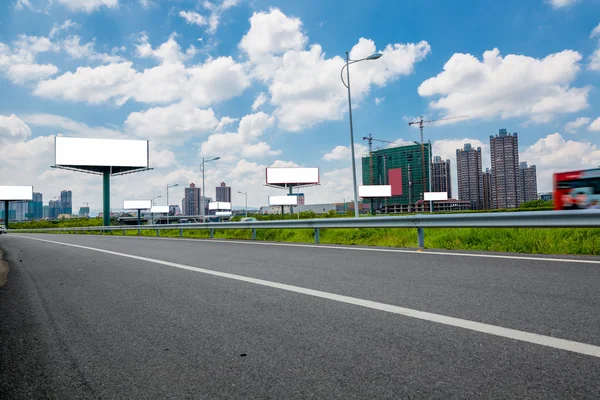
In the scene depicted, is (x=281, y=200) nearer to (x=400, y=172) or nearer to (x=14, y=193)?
(x=14, y=193)

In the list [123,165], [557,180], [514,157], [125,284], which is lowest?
[125,284]

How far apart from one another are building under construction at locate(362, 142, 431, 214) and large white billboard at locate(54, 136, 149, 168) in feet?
336

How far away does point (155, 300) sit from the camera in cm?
461

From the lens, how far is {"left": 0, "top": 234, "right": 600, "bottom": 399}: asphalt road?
222 cm

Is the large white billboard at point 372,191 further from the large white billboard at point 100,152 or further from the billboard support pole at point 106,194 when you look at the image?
the billboard support pole at point 106,194

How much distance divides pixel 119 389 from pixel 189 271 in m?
4.54

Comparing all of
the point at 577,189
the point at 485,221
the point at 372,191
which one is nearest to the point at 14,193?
the point at 372,191

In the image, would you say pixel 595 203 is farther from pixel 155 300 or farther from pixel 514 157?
pixel 514 157

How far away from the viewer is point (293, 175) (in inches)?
3268

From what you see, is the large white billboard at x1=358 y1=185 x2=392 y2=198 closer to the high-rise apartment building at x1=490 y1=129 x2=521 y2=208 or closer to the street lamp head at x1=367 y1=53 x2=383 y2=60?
the high-rise apartment building at x1=490 y1=129 x2=521 y2=208


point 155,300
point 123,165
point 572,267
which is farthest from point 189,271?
point 123,165

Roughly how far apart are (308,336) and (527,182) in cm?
13971

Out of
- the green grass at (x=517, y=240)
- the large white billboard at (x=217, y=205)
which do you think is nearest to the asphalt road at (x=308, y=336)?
the green grass at (x=517, y=240)

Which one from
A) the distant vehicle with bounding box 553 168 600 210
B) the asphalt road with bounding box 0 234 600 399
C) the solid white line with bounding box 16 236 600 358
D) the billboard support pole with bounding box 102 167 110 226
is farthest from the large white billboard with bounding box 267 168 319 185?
the solid white line with bounding box 16 236 600 358
